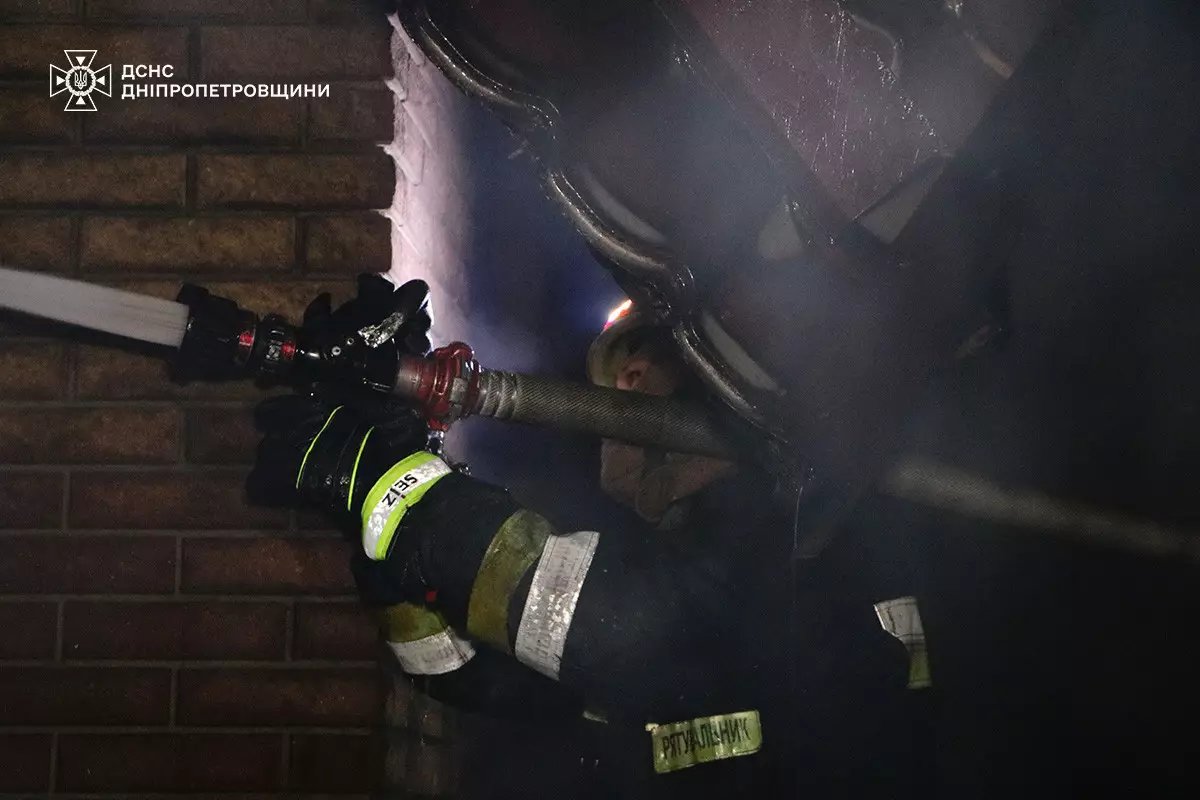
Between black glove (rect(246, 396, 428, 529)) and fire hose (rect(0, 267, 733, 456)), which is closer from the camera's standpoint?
fire hose (rect(0, 267, 733, 456))

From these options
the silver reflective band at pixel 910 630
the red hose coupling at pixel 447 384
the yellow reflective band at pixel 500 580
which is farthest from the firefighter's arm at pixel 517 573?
the silver reflective band at pixel 910 630

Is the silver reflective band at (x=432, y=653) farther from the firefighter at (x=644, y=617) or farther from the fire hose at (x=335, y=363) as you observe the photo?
the fire hose at (x=335, y=363)

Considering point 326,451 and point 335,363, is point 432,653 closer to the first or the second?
point 326,451

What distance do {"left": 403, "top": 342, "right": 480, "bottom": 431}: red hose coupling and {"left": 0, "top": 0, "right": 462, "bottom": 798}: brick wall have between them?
309 mm

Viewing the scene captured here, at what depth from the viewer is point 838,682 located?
6.88 ft

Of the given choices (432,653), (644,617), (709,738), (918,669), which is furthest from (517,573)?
(918,669)

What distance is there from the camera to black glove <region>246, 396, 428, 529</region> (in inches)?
77.1

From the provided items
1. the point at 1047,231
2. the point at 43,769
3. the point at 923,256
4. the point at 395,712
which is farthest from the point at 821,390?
the point at 43,769

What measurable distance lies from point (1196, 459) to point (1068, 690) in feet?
1.99

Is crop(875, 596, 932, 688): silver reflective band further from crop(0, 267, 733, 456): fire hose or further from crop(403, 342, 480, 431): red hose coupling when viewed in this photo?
crop(403, 342, 480, 431): red hose coupling

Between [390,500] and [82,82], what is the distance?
1.13 m

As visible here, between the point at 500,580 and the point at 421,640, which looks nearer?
the point at 500,580

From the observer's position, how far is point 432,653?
209 cm

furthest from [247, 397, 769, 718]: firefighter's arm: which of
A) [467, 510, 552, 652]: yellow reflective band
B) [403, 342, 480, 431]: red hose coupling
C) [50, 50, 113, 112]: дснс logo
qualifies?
[50, 50, 113, 112]: дснс logo
